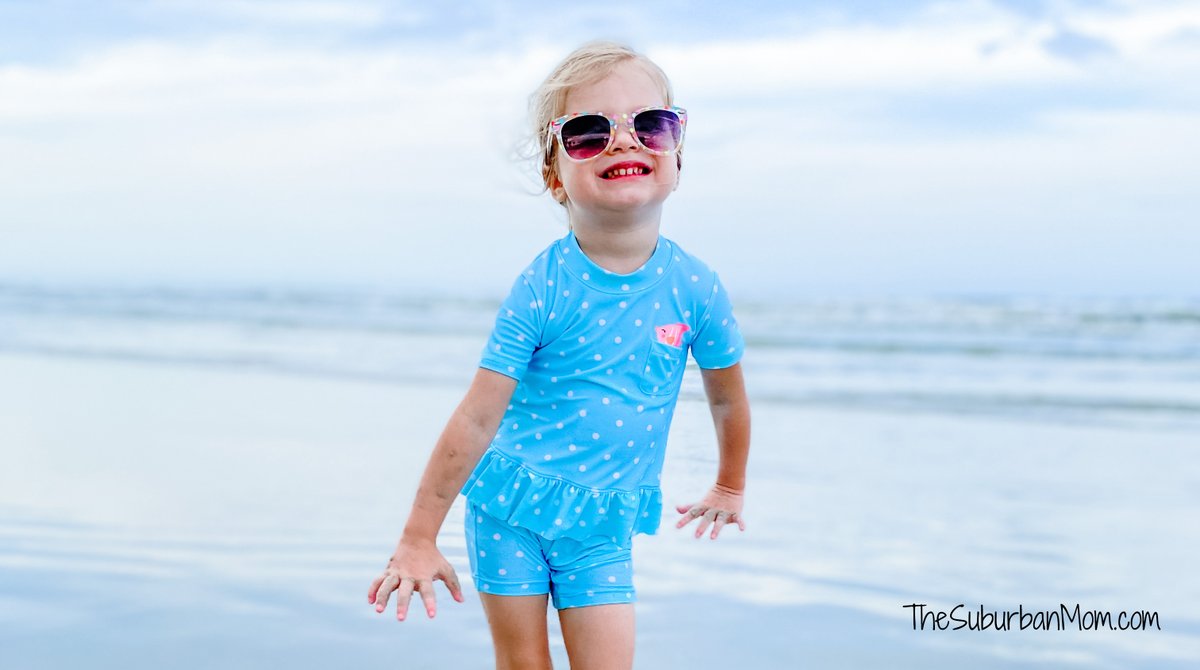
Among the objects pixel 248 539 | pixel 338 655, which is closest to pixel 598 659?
pixel 338 655

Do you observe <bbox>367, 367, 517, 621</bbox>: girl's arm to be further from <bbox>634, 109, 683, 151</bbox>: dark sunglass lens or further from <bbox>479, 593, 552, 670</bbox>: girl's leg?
<bbox>634, 109, 683, 151</bbox>: dark sunglass lens

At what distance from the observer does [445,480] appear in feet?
8.00

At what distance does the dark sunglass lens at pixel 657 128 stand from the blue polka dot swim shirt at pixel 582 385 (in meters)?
0.24

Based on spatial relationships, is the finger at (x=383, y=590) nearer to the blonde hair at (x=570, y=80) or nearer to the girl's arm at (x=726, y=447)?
the girl's arm at (x=726, y=447)

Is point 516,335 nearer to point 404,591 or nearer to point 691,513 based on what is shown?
point 404,591

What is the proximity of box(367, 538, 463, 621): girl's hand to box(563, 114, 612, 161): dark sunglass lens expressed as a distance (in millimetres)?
860

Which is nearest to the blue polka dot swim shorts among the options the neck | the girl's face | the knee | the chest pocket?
the knee

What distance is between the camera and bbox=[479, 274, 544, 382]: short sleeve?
247 cm

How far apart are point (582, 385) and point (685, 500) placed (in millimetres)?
590

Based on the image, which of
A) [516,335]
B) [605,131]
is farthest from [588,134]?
[516,335]

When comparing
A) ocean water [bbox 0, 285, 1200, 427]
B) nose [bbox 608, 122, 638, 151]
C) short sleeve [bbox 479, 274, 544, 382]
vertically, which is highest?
ocean water [bbox 0, 285, 1200, 427]

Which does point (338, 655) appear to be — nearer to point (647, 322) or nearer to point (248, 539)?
point (248, 539)

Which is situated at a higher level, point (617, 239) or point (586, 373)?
point (617, 239)

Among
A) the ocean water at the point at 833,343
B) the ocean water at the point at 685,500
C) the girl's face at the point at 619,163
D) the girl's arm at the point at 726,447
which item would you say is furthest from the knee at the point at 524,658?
the ocean water at the point at 833,343
